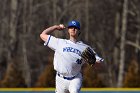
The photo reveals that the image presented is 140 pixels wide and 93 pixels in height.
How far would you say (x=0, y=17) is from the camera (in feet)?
95.6

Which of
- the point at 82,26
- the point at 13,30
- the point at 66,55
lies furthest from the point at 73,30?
the point at 82,26

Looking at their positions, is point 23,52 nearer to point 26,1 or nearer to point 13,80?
point 26,1

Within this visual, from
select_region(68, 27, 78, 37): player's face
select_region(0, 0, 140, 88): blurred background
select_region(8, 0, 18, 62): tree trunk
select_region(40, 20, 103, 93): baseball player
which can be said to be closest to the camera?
select_region(68, 27, 78, 37): player's face

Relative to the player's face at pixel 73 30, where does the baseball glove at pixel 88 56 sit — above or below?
below

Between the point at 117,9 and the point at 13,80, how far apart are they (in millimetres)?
13405

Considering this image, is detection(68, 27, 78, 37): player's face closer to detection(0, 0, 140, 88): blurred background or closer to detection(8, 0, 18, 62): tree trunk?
detection(0, 0, 140, 88): blurred background

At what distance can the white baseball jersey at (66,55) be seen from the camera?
7.03 meters

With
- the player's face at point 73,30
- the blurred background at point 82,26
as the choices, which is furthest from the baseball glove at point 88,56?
the blurred background at point 82,26

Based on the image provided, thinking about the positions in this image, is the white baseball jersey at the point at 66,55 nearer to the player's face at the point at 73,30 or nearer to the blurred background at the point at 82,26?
the player's face at the point at 73,30

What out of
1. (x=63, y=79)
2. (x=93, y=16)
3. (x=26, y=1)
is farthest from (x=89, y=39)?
(x=63, y=79)

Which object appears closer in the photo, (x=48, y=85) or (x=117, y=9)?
(x=48, y=85)

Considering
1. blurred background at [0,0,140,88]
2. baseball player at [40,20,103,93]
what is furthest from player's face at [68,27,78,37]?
blurred background at [0,0,140,88]

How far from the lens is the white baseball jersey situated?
7.03 metres

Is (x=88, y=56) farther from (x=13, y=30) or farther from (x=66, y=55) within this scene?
(x=13, y=30)
